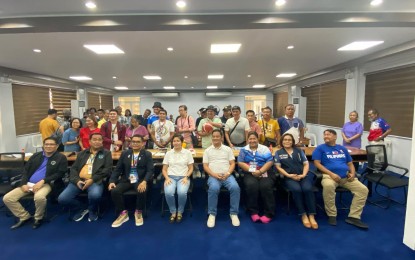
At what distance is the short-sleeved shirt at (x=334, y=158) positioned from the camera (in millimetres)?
2805

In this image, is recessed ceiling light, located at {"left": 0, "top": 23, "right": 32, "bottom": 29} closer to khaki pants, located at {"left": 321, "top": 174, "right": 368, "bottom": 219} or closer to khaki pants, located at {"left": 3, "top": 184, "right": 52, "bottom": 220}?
khaki pants, located at {"left": 3, "top": 184, "right": 52, "bottom": 220}

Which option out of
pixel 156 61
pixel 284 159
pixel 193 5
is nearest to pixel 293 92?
pixel 156 61

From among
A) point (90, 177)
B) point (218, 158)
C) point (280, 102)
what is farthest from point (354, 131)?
point (280, 102)

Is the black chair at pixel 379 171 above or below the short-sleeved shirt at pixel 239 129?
below

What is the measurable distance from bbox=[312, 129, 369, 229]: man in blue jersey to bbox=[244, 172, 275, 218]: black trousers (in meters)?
0.68

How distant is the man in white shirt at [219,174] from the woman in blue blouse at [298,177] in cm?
67

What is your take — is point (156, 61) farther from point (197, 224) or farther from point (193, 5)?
point (197, 224)

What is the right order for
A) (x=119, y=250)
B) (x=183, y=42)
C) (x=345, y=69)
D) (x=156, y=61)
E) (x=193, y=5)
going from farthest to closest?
(x=345, y=69), (x=156, y=61), (x=183, y=42), (x=193, y=5), (x=119, y=250)

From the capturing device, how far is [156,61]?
5203 mm

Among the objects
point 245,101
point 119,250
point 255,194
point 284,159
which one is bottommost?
point 119,250

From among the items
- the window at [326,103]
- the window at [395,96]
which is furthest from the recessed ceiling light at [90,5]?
the window at [326,103]

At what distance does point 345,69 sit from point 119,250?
6858 mm

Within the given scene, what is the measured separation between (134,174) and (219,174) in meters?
1.19

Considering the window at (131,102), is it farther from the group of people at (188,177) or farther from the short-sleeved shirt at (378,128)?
the short-sleeved shirt at (378,128)
